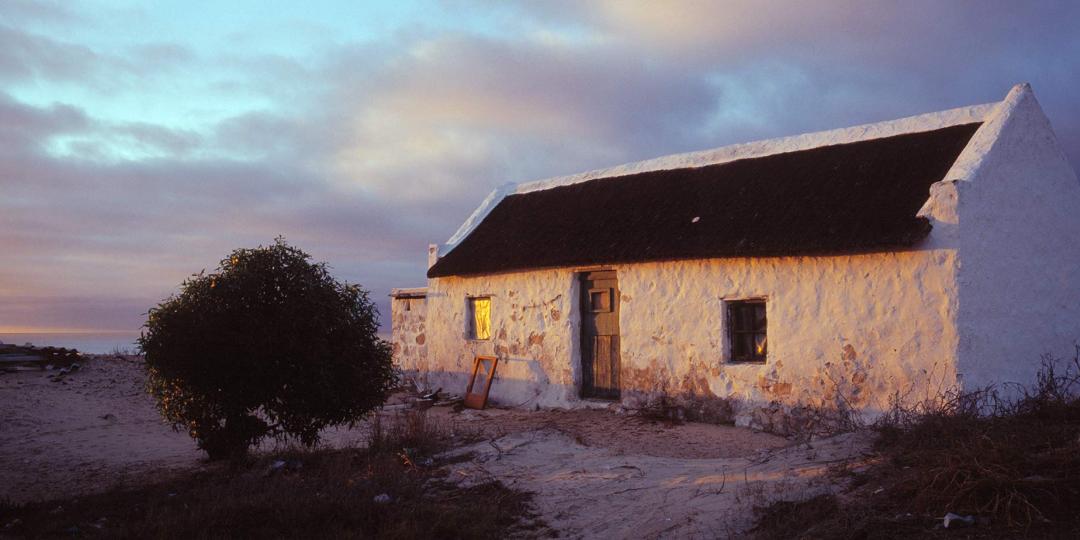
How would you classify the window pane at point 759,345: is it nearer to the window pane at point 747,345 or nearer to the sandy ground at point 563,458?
the window pane at point 747,345

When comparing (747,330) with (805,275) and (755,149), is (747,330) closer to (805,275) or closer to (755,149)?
(805,275)

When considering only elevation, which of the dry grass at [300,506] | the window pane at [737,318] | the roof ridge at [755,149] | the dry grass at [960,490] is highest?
the roof ridge at [755,149]

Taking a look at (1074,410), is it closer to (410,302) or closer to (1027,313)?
(1027,313)

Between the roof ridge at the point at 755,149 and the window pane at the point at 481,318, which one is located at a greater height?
the roof ridge at the point at 755,149

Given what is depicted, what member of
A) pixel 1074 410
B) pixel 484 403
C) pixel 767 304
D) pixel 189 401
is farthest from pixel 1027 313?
pixel 189 401

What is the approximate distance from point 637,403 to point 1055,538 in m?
7.71

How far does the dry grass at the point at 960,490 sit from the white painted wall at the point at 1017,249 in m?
2.20

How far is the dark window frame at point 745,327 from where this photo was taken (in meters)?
11.3

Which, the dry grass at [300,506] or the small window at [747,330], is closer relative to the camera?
the dry grass at [300,506]

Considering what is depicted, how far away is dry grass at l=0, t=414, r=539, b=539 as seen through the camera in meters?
6.55

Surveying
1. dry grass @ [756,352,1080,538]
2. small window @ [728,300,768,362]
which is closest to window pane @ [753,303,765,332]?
small window @ [728,300,768,362]

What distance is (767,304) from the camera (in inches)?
436

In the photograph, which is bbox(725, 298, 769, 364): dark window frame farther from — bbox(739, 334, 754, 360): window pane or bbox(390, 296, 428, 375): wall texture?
bbox(390, 296, 428, 375): wall texture

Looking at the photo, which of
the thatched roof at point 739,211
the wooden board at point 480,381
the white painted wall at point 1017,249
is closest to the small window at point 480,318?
the wooden board at point 480,381
